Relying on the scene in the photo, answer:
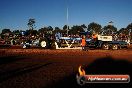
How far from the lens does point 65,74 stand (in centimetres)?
1253

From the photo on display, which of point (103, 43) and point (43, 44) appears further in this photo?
point (103, 43)

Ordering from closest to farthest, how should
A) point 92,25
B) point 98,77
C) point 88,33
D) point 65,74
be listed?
point 98,77
point 65,74
point 88,33
point 92,25

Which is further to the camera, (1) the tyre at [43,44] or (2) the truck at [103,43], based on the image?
(2) the truck at [103,43]

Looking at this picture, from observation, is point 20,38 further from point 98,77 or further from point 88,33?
point 98,77

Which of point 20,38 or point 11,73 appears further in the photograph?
point 20,38

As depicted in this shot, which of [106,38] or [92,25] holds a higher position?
[92,25]

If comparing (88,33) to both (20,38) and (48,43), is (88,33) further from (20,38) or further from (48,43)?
(20,38)

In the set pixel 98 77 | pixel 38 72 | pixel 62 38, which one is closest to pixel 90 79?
pixel 98 77

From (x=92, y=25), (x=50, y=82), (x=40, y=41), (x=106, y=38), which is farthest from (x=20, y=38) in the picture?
(x=92, y=25)

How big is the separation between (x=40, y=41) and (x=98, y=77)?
70.2ft

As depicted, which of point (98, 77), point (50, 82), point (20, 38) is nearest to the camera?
point (98, 77)

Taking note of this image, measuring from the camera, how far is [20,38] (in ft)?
132

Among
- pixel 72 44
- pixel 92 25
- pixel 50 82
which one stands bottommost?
pixel 50 82

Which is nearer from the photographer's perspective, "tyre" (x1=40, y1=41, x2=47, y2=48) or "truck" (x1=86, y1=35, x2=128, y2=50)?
"tyre" (x1=40, y1=41, x2=47, y2=48)
